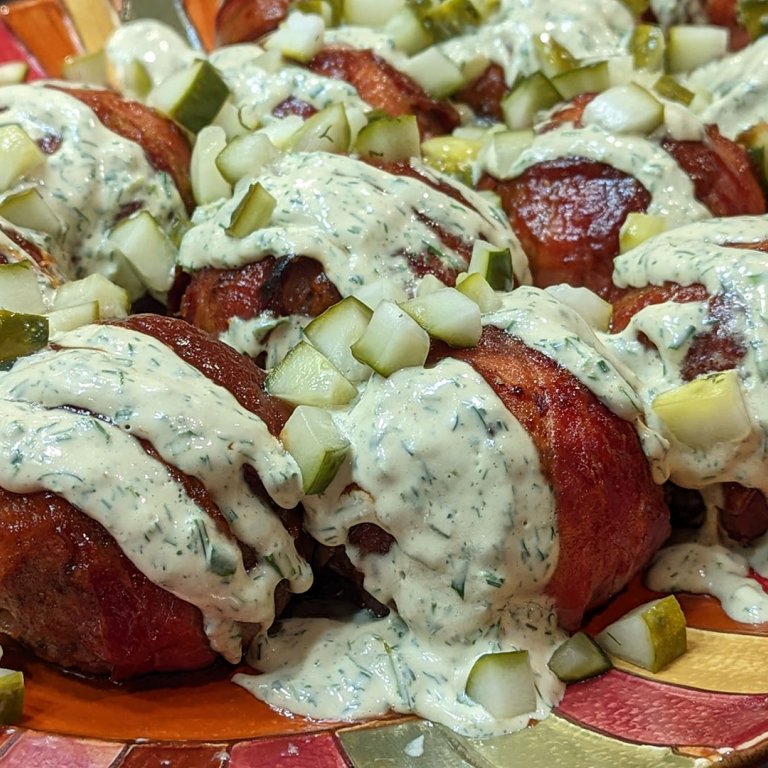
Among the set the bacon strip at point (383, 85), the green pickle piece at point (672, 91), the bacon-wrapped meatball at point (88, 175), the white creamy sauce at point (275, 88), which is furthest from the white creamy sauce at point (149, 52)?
the green pickle piece at point (672, 91)

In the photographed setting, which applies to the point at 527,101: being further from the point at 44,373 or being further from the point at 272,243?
the point at 44,373

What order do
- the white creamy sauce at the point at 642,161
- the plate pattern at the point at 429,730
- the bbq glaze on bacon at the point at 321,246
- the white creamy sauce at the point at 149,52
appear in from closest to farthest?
1. the plate pattern at the point at 429,730
2. the bbq glaze on bacon at the point at 321,246
3. the white creamy sauce at the point at 642,161
4. the white creamy sauce at the point at 149,52

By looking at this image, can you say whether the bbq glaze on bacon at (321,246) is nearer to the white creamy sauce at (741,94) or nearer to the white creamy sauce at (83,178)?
the white creamy sauce at (83,178)

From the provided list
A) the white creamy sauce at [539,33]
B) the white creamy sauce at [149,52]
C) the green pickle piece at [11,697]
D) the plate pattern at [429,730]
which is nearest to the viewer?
the plate pattern at [429,730]

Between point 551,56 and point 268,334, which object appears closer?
point 268,334

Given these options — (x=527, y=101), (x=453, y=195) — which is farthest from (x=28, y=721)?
(x=527, y=101)

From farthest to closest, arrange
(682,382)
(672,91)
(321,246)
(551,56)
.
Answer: (551,56), (672,91), (321,246), (682,382)

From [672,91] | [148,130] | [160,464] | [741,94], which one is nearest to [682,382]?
[160,464]

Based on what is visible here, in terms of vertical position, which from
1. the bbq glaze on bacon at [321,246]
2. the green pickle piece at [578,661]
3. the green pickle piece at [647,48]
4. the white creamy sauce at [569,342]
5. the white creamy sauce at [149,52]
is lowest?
the green pickle piece at [578,661]

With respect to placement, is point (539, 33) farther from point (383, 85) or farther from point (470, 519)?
point (470, 519)
